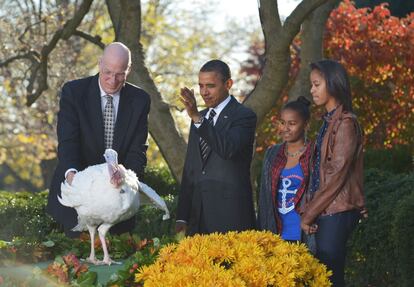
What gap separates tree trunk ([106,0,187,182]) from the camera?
1028 cm

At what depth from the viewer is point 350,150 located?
5.52 metres

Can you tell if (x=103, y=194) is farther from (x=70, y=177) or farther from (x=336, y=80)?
(x=336, y=80)

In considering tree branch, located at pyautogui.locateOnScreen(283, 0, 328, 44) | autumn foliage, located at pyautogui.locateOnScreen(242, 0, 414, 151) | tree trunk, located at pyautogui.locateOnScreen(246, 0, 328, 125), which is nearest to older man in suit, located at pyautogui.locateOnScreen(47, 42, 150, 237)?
tree branch, located at pyautogui.locateOnScreen(283, 0, 328, 44)

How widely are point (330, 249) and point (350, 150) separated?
590 millimetres

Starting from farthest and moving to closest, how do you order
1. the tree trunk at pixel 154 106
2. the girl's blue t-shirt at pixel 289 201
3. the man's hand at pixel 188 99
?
1. the tree trunk at pixel 154 106
2. the girl's blue t-shirt at pixel 289 201
3. the man's hand at pixel 188 99

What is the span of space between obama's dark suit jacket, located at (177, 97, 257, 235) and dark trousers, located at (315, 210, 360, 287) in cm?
63

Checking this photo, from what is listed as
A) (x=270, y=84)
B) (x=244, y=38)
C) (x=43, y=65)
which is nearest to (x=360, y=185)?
(x=270, y=84)

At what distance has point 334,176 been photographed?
216 inches

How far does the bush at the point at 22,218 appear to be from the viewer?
9492mm

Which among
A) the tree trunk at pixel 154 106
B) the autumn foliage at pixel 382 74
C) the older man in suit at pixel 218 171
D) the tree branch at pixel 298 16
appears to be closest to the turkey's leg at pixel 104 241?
the older man in suit at pixel 218 171

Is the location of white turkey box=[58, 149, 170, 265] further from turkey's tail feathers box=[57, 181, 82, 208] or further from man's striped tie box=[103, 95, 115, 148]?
man's striped tie box=[103, 95, 115, 148]

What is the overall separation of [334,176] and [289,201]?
2.19 feet

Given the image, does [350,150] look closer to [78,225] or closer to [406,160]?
[78,225]

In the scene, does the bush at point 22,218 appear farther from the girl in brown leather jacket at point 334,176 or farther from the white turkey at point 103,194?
the white turkey at point 103,194
